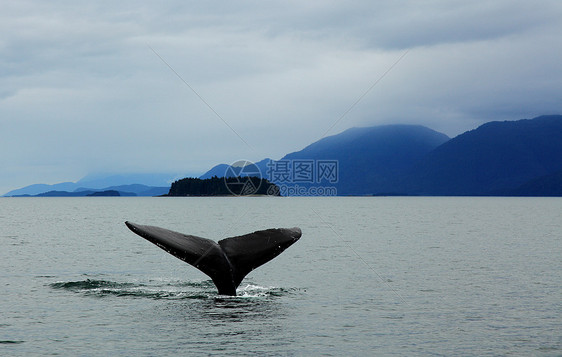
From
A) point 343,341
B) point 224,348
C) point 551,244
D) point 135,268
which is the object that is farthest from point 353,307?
point 551,244

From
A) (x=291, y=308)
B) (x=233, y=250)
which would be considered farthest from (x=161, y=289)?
(x=233, y=250)

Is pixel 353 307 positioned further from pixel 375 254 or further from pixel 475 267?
pixel 375 254

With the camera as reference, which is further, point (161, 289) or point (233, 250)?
point (161, 289)

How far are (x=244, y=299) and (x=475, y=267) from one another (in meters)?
14.9

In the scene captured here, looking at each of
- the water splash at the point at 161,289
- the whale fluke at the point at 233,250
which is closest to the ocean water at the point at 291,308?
the water splash at the point at 161,289

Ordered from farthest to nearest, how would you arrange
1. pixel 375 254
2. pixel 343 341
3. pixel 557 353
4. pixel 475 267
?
pixel 375 254 → pixel 475 267 → pixel 343 341 → pixel 557 353

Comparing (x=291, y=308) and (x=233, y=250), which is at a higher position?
(x=233, y=250)

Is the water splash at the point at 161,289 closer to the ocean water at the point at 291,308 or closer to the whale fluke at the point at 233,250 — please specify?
the ocean water at the point at 291,308

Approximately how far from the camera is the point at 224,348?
13867mm

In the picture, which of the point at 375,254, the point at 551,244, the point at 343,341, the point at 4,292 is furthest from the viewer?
the point at 551,244

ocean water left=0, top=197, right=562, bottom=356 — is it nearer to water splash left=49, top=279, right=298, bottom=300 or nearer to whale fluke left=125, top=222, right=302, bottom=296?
water splash left=49, top=279, right=298, bottom=300

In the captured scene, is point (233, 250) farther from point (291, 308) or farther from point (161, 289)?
point (161, 289)

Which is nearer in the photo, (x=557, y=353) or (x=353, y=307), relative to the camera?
(x=557, y=353)

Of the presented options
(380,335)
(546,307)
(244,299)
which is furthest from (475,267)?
(380,335)
